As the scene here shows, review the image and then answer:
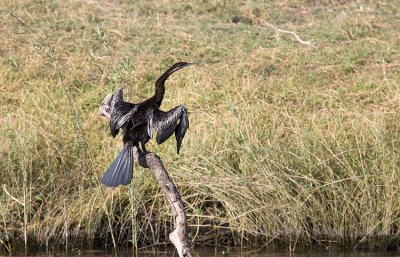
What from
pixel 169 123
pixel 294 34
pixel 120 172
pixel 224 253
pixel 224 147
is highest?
pixel 294 34

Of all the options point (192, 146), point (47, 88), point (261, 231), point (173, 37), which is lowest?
→ point (261, 231)

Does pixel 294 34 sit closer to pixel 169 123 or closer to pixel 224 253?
pixel 224 253

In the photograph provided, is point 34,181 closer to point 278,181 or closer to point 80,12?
point 278,181

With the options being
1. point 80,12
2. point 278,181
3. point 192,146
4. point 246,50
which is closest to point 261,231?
point 278,181

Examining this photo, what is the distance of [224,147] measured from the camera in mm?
8398

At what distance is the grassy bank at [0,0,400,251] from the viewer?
793cm

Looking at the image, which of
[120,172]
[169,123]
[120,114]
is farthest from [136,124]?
[120,172]

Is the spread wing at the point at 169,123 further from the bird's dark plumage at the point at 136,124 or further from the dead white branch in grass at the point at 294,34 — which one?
the dead white branch in grass at the point at 294,34

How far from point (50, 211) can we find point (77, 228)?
0.26 m

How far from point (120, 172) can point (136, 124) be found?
367 millimetres

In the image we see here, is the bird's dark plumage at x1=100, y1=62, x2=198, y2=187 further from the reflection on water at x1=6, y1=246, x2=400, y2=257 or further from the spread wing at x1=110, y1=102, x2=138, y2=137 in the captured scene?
the reflection on water at x1=6, y1=246, x2=400, y2=257

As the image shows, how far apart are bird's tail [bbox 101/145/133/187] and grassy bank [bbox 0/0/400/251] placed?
1.19 metres

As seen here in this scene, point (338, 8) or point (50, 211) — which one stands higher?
point (338, 8)

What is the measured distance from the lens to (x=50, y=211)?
7.99 m
